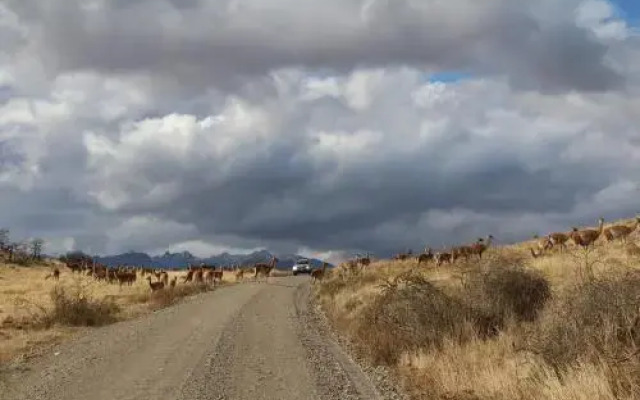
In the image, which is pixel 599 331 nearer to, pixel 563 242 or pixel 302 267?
pixel 563 242

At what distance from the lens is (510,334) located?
16.8 metres

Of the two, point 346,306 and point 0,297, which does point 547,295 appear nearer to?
point 346,306

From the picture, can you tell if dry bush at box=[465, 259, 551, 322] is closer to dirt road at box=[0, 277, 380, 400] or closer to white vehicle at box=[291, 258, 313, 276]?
dirt road at box=[0, 277, 380, 400]

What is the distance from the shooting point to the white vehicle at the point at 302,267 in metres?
77.6

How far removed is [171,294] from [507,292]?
23887mm

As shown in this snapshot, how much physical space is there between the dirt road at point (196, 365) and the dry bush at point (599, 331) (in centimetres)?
317

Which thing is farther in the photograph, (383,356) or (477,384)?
(383,356)

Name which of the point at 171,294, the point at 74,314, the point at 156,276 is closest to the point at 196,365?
the point at 74,314

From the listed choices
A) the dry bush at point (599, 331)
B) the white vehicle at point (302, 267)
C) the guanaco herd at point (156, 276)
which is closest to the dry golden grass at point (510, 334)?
the dry bush at point (599, 331)

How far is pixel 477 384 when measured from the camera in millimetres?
12672

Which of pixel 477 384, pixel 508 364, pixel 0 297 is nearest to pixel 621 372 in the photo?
pixel 477 384

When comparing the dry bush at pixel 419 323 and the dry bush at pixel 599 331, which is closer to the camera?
the dry bush at pixel 599 331

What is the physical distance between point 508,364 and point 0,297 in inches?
1314

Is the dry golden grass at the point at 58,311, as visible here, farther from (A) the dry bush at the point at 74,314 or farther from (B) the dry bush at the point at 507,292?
(B) the dry bush at the point at 507,292
